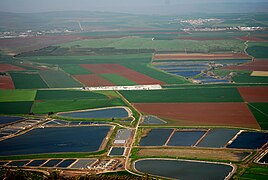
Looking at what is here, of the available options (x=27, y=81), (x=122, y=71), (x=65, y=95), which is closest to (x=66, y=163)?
(x=65, y=95)

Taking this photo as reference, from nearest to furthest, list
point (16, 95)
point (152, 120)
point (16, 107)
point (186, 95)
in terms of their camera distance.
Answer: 1. point (152, 120)
2. point (16, 107)
3. point (186, 95)
4. point (16, 95)

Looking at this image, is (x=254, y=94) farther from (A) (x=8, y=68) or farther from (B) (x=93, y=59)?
(A) (x=8, y=68)

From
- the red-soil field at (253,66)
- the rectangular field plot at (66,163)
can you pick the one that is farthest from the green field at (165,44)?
the rectangular field plot at (66,163)

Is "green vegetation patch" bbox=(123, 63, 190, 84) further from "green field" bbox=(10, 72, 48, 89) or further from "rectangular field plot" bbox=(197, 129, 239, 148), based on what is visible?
"rectangular field plot" bbox=(197, 129, 239, 148)

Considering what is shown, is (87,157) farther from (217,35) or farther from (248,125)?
(217,35)

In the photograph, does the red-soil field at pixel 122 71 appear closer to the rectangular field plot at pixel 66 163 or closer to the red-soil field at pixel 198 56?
the red-soil field at pixel 198 56

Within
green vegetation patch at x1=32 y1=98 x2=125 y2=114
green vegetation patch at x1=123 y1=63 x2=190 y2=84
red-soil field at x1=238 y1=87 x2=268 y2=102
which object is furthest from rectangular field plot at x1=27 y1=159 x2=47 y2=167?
green vegetation patch at x1=123 y1=63 x2=190 y2=84
